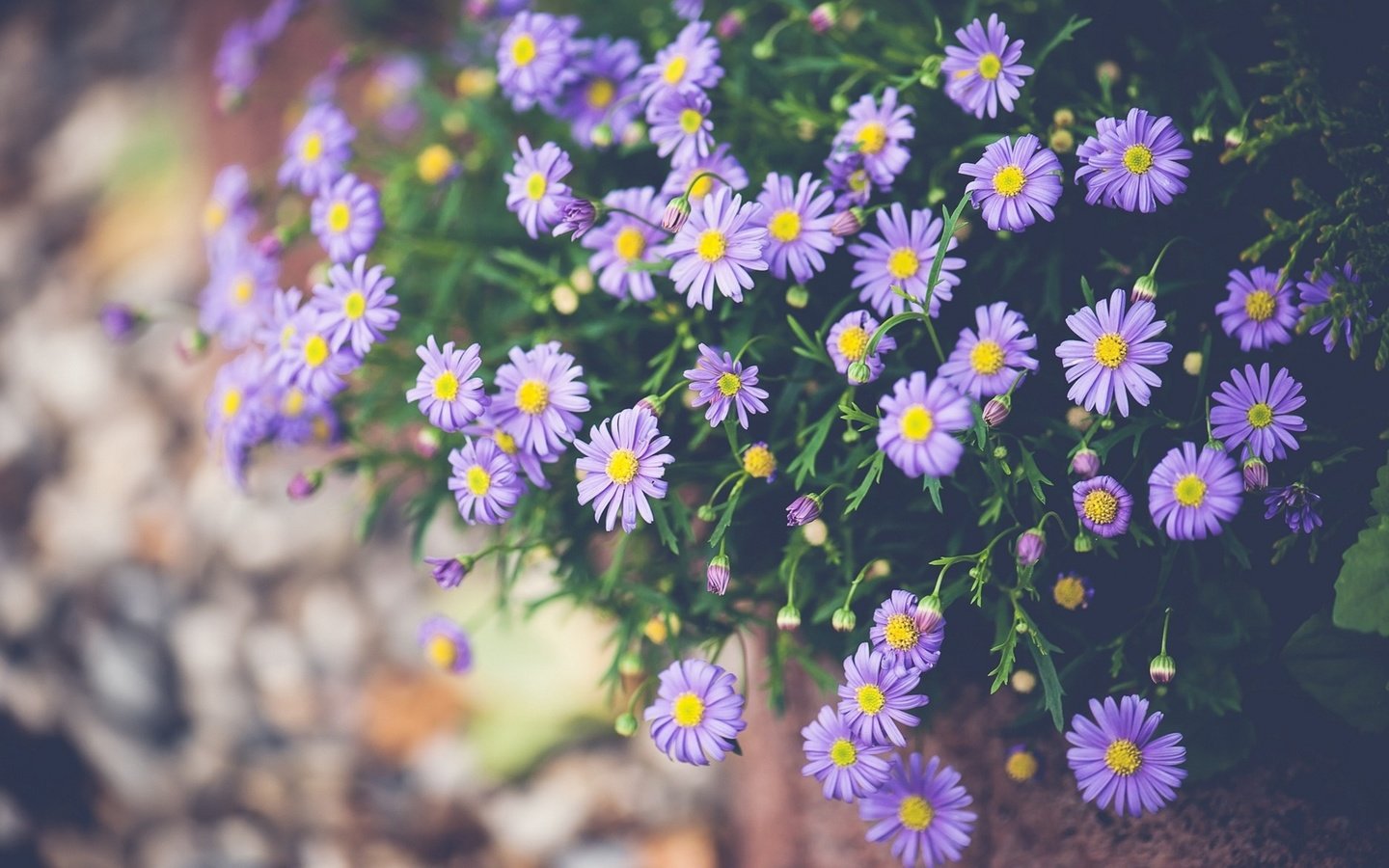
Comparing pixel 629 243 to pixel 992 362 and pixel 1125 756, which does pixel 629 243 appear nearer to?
pixel 992 362

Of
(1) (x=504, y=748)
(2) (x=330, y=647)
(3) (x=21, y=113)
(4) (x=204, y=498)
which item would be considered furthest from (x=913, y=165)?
(3) (x=21, y=113)

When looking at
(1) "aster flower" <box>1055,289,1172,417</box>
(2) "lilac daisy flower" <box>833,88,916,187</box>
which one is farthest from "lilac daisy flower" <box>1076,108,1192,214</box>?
(2) "lilac daisy flower" <box>833,88,916,187</box>

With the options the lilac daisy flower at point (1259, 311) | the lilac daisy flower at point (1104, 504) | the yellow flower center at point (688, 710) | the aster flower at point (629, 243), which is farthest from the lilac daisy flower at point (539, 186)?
the lilac daisy flower at point (1259, 311)

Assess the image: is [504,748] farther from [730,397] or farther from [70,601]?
[730,397]

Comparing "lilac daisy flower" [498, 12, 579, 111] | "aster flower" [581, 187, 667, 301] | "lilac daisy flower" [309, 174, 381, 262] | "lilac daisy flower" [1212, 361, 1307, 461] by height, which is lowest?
"lilac daisy flower" [1212, 361, 1307, 461]

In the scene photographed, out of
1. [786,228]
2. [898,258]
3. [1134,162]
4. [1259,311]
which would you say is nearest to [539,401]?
[786,228]

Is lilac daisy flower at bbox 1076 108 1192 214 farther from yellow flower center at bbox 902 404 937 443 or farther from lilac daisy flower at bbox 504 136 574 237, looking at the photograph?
lilac daisy flower at bbox 504 136 574 237
